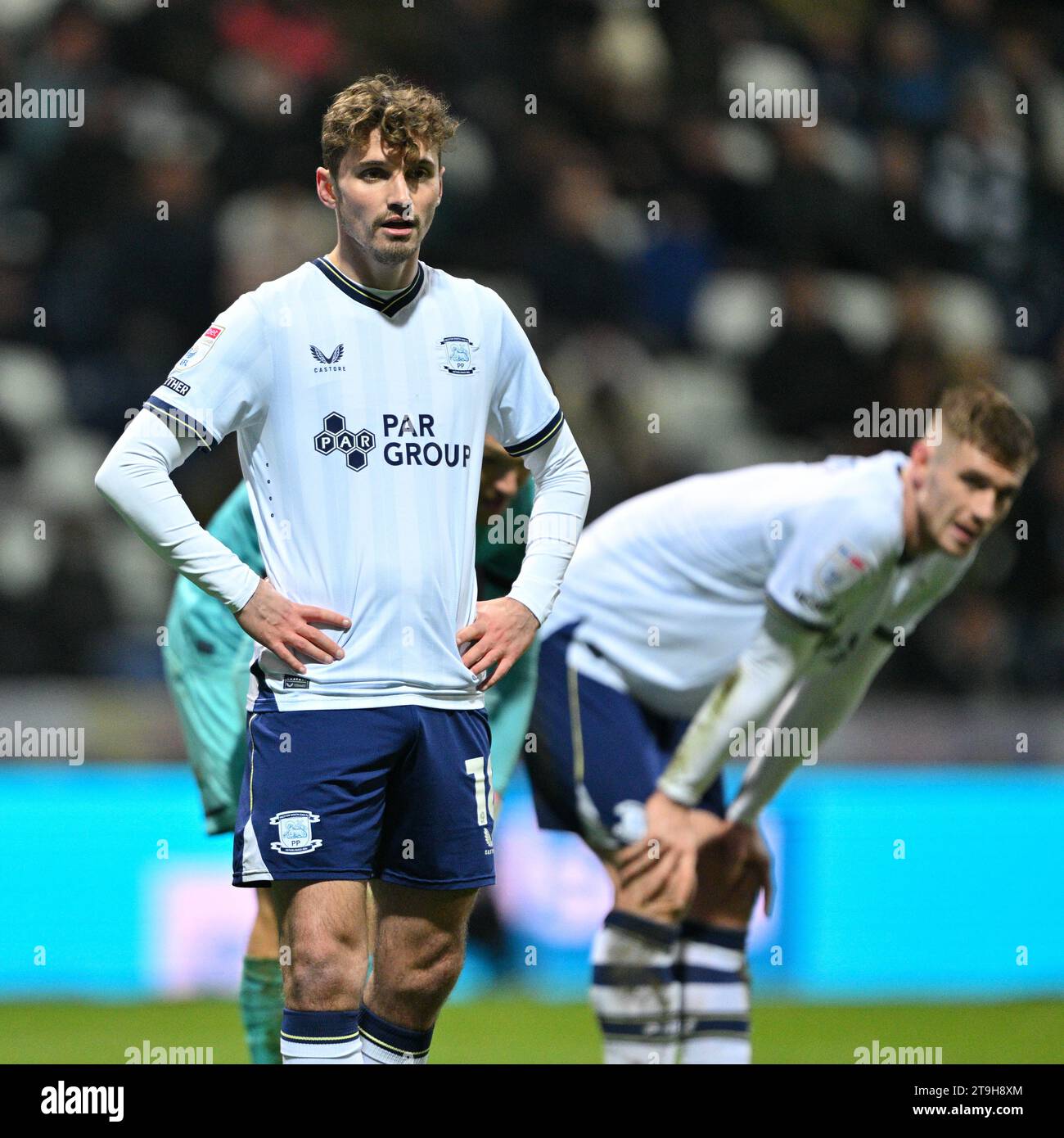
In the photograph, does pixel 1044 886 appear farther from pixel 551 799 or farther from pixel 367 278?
pixel 367 278

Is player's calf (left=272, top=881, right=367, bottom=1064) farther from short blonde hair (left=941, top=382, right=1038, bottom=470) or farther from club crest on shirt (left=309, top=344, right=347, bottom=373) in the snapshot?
short blonde hair (left=941, top=382, right=1038, bottom=470)

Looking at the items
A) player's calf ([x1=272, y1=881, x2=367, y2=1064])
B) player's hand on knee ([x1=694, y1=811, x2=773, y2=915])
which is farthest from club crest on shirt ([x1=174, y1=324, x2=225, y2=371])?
player's hand on knee ([x1=694, y1=811, x2=773, y2=915])

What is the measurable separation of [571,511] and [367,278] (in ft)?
1.99

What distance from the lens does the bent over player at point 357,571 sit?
316 centimetres

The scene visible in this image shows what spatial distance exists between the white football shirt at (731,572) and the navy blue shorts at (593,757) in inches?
2.1

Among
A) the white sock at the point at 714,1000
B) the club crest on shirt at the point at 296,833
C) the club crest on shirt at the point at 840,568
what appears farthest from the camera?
the white sock at the point at 714,1000

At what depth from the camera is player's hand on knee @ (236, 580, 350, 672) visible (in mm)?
3148

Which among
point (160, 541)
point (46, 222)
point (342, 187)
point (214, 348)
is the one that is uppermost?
point (46, 222)

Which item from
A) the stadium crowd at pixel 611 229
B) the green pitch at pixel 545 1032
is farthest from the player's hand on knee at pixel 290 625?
the stadium crowd at pixel 611 229

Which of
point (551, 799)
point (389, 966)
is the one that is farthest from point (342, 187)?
point (551, 799)

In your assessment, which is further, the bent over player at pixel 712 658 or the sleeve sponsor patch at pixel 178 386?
the bent over player at pixel 712 658

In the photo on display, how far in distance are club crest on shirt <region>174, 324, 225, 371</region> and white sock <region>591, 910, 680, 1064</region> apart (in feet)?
6.85
